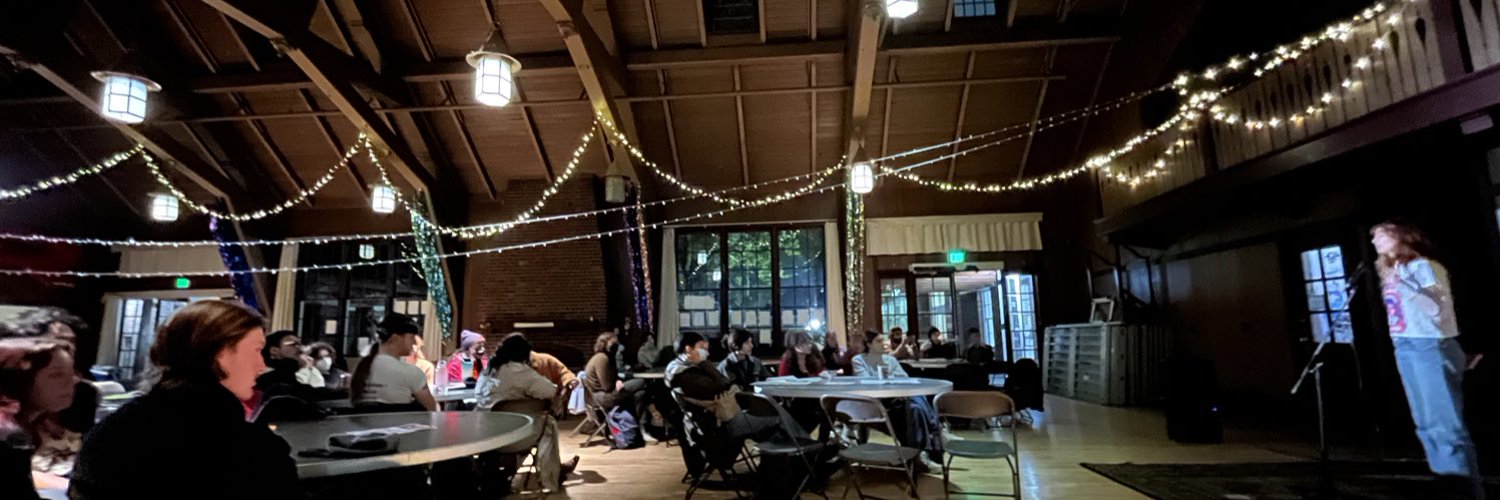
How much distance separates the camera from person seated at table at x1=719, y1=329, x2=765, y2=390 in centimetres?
551

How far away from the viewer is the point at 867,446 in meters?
3.71

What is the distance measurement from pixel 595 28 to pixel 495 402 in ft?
16.3

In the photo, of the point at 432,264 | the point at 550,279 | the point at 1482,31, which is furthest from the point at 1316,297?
the point at 432,264

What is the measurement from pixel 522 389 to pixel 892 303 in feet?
23.3

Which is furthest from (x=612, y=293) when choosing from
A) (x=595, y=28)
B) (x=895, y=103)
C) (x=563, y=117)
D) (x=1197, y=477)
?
(x=1197, y=477)

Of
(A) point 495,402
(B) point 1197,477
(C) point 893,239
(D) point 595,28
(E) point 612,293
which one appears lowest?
(B) point 1197,477

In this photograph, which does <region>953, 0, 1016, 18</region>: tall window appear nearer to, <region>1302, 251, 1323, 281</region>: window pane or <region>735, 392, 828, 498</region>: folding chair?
<region>1302, 251, 1323, 281</region>: window pane

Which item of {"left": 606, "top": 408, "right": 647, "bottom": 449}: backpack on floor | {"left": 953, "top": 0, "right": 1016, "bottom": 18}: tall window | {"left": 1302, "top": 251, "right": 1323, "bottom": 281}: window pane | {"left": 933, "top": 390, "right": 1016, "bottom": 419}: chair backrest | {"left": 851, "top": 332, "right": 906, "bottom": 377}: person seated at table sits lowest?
{"left": 606, "top": 408, "right": 647, "bottom": 449}: backpack on floor

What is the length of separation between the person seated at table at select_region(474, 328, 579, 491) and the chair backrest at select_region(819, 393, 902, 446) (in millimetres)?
1749

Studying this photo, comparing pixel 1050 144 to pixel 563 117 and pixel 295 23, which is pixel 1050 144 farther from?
pixel 295 23

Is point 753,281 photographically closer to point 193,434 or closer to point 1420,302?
point 1420,302

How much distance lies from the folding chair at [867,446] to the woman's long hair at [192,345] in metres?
2.70

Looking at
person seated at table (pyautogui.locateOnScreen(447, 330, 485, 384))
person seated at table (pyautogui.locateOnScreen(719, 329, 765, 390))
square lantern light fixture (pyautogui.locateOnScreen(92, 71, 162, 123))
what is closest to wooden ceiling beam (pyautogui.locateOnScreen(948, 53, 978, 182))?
person seated at table (pyautogui.locateOnScreen(719, 329, 765, 390))

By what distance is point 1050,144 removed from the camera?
381 inches
